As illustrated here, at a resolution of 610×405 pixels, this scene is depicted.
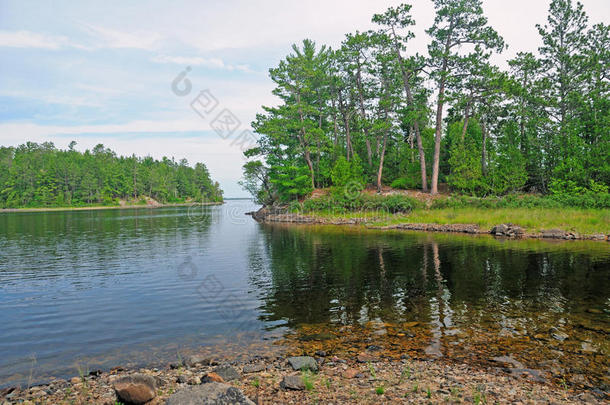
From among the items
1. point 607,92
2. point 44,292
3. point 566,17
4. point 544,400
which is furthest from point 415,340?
point 566,17

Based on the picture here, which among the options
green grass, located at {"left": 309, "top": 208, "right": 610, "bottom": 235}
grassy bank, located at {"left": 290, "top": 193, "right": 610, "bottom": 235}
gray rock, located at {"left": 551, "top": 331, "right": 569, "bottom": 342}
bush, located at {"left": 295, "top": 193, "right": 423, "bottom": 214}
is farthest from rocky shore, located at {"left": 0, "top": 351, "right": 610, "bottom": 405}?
bush, located at {"left": 295, "top": 193, "right": 423, "bottom": 214}

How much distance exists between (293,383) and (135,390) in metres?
2.79

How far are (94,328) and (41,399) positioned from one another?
4.21 m

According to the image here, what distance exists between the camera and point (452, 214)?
116 feet

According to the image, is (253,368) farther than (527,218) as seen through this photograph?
No

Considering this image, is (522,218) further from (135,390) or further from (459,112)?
(135,390)

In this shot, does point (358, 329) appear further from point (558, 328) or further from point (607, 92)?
point (607, 92)

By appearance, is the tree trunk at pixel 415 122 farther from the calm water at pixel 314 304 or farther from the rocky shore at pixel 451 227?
the calm water at pixel 314 304

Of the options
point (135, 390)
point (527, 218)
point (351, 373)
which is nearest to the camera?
Result: point (135, 390)

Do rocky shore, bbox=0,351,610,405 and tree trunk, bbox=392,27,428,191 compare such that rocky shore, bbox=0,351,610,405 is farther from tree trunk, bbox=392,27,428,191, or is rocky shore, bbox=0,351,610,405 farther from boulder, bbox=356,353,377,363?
tree trunk, bbox=392,27,428,191

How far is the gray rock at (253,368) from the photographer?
7.20 m

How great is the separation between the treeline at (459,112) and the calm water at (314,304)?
814 inches

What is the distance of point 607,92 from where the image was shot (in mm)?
37406

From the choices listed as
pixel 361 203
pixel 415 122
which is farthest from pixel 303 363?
pixel 415 122
